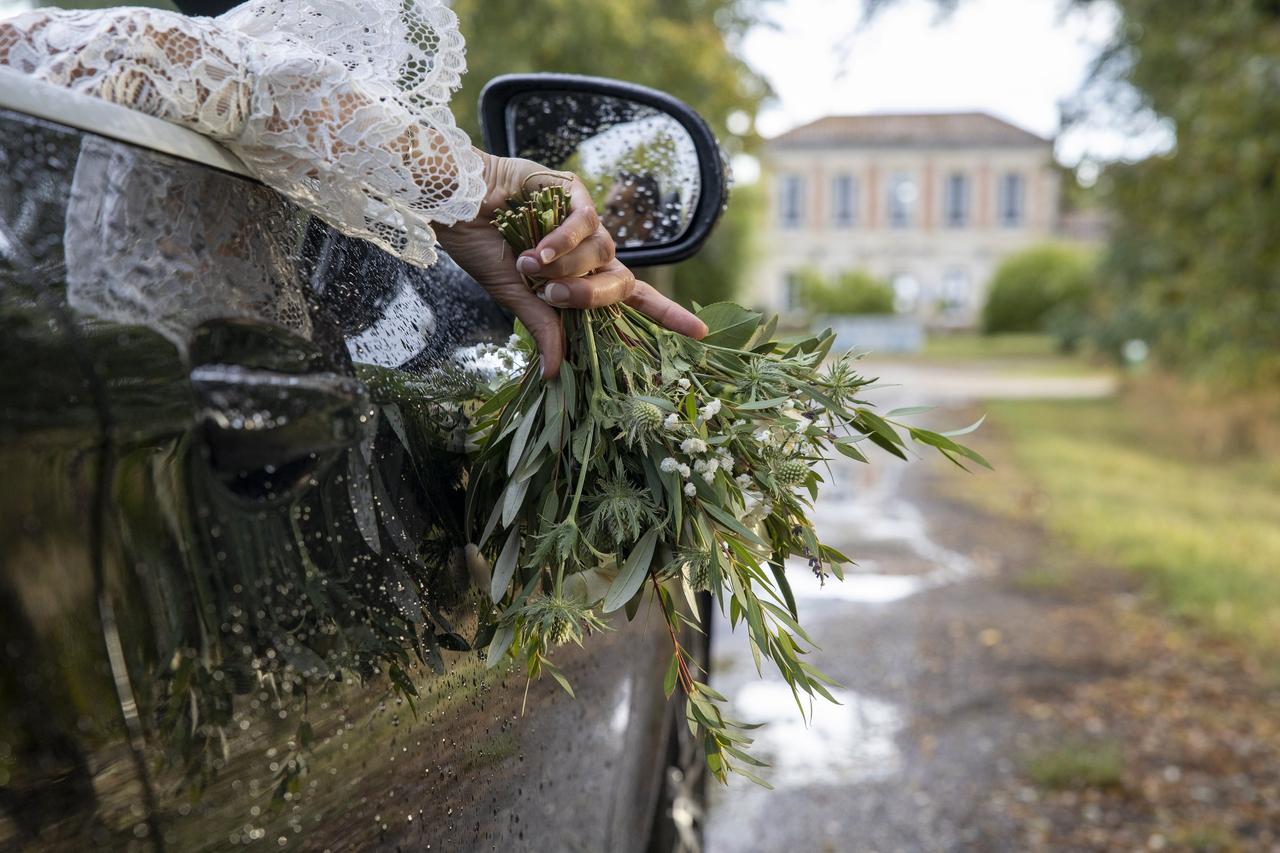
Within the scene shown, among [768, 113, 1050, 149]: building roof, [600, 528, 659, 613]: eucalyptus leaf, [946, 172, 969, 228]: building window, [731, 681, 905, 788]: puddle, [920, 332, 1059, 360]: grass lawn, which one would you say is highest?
[768, 113, 1050, 149]: building roof

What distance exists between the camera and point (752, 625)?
49.8 inches

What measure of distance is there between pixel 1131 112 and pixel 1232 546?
26.0 ft

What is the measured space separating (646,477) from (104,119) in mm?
649

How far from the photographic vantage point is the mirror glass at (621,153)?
78.7 inches

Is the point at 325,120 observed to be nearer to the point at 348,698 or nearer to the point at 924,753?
the point at 348,698

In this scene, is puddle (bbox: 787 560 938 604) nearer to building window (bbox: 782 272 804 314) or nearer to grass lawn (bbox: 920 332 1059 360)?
grass lawn (bbox: 920 332 1059 360)

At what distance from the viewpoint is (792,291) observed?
50.8 meters

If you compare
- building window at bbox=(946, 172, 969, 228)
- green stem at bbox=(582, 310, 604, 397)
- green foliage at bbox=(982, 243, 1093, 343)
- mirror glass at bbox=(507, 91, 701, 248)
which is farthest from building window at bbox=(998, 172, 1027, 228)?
green stem at bbox=(582, 310, 604, 397)

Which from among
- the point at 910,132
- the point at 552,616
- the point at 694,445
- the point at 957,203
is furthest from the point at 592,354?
the point at 957,203

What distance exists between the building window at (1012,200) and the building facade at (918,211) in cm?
4

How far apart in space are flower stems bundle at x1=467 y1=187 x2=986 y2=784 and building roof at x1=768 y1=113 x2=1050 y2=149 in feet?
162

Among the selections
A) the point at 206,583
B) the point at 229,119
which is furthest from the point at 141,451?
the point at 229,119

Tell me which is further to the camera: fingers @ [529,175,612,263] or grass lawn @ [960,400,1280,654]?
grass lawn @ [960,400,1280,654]

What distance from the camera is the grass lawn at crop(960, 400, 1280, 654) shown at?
6.48 meters
